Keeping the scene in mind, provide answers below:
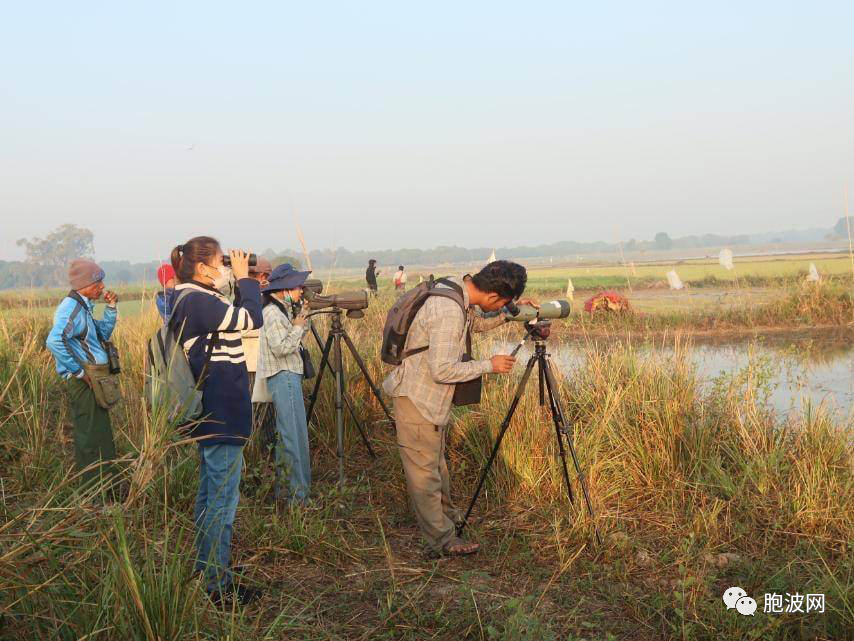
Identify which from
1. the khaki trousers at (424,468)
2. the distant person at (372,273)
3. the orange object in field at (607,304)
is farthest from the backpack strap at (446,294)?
the distant person at (372,273)

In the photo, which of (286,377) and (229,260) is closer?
(229,260)

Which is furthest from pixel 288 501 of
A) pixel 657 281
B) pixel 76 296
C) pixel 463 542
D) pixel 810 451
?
pixel 657 281

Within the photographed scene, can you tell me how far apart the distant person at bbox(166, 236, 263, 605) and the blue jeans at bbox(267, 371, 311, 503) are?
110cm

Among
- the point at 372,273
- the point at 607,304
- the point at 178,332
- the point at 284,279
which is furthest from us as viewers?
the point at 372,273

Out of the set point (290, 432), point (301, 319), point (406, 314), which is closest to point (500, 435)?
point (406, 314)

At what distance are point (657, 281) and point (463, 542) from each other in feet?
96.3

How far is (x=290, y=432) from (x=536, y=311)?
1.77m

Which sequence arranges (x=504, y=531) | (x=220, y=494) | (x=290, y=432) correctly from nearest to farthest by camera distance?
(x=220, y=494)
(x=504, y=531)
(x=290, y=432)

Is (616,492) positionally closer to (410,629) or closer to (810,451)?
(810,451)

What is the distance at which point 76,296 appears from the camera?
4695mm

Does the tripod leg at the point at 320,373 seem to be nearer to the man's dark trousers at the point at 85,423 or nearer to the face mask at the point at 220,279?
the man's dark trousers at the point at 85,423

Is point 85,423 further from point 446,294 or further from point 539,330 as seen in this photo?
point 539,330

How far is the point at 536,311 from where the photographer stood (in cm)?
398

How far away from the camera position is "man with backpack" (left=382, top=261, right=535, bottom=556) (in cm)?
375
